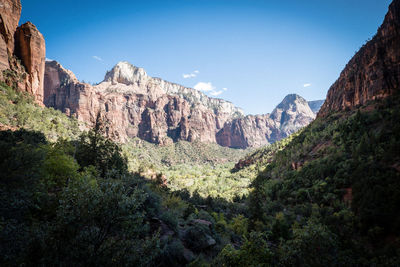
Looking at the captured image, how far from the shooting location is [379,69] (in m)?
52.2

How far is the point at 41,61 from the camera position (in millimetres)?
52219

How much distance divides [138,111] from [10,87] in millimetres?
129263

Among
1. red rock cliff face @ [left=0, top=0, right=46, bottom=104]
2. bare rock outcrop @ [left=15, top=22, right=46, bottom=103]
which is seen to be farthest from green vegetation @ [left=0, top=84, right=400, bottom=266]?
bare rock outcrop @ [left=15, top=22, right=46, bottom=103]

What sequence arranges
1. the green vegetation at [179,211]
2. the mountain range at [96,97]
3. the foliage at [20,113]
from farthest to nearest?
the mountain range at [96,97] < the foliage at [20,113] < the green vegetation at [179,211]

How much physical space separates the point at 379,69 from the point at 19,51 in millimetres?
102853

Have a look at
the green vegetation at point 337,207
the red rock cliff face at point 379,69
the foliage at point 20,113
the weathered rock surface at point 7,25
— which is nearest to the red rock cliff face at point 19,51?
the weathered rock surface at point 7,25

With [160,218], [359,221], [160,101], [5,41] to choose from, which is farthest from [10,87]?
[160,101]

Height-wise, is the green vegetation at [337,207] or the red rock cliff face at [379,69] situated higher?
the red rock cliff face at [379,69]

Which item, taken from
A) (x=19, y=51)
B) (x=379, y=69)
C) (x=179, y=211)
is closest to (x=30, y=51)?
(x=19, y=51)

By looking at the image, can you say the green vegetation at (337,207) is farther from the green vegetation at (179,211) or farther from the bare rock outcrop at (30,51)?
the bare rock outcrop at (30,51)

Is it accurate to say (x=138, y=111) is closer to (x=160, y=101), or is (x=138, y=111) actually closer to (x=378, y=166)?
(x=160, y=101)

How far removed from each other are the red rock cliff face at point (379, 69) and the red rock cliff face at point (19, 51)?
97.5 metres

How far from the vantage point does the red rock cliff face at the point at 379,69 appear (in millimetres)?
49656

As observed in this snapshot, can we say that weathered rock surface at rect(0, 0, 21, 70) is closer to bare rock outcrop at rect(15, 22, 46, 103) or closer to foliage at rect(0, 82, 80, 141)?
bare rock outcrop at rect(15, 22, 46, 103)
